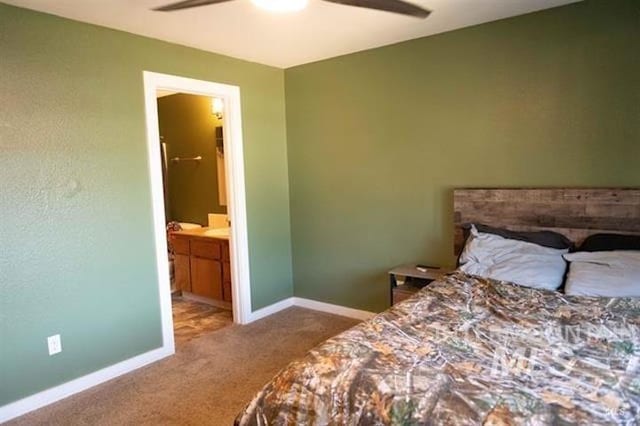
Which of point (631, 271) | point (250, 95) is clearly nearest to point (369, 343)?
point (631, 271)

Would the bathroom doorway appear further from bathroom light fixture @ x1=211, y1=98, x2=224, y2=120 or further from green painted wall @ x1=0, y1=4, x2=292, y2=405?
green painted wall @ x1=0, y1=4, x2=292, y2=405

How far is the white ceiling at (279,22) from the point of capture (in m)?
2.66

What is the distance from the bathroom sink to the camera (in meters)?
4.50

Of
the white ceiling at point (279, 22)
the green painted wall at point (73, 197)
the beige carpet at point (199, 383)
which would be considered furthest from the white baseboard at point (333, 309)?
the white ceiling at point (279, 22)

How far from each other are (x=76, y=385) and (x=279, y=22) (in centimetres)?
279

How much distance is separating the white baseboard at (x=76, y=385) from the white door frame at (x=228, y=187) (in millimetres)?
165

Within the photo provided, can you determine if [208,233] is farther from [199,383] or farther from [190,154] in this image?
[199,383]

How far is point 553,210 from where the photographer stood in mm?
2943

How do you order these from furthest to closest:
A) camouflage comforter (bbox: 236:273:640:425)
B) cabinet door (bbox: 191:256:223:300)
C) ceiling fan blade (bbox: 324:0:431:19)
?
cabinet door (bbox: 191:256:223:300) < ceiling fan blade (bbox: 324:0:431:19) < camouflage comforter (bbox: 236:273:640:425)

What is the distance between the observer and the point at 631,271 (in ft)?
7.74

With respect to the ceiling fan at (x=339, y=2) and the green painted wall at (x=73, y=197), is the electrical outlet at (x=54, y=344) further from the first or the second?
the ceiling fan at (x=339, y=2)

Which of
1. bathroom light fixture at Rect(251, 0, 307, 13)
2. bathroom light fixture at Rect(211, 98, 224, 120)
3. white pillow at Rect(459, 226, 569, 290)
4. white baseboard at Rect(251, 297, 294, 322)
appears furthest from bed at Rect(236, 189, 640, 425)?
bathroom light fixture at Rect(211, 98, 224, 120)

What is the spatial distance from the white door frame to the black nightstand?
4.65 feet

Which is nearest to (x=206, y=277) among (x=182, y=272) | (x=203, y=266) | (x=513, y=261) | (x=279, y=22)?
(x=203, y=266)
